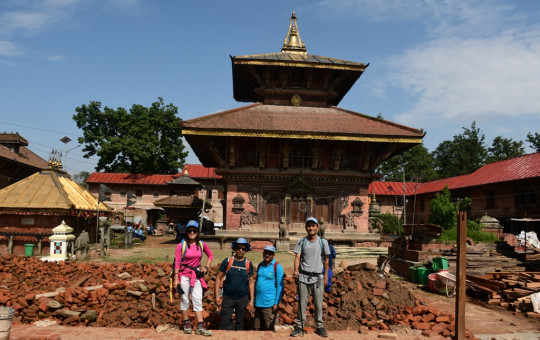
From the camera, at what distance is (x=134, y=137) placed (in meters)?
48.5

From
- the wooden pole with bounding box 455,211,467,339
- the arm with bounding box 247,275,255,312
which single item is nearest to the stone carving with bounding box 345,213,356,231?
the wooden pole with bounding box 455,211,467,339

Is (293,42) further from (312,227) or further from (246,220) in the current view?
(312,227)

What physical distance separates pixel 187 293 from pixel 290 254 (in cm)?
1140

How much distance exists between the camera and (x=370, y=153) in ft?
72.2

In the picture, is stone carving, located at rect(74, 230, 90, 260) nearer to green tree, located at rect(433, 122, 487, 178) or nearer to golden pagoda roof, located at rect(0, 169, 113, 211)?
golden pagoda roof, located at rect(0, 169, 113, 211)

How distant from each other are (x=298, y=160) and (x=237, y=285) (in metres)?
16.2

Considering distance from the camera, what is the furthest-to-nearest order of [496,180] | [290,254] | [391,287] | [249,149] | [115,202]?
[115,202]
[496,180]
[249,149]
[290,254]
[391,287]

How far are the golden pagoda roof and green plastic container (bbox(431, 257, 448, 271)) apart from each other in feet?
48.0

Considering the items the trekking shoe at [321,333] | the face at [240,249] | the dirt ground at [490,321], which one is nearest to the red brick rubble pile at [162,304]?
the dirt ground at [490,321]

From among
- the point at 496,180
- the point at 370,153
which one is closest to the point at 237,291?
the point at 370,153

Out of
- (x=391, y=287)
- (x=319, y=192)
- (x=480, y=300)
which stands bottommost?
(x=480, y=300)

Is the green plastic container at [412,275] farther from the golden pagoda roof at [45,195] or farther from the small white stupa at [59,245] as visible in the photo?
the golden pagoda roof at [45,195]

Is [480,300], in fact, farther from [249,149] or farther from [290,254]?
[249,149]

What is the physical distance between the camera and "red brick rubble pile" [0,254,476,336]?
7.27 m
